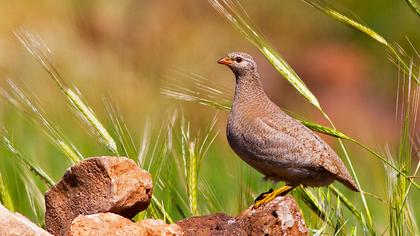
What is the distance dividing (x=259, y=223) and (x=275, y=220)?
0.14 feet

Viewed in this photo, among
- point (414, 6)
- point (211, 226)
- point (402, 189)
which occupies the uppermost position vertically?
point (414, 6)

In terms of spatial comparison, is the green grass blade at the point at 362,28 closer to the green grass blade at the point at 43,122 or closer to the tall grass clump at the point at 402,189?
the tall grass clump at the point at 402,189

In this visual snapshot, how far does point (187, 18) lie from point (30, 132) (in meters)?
3.60

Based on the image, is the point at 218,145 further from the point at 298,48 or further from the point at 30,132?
the point at 298,48

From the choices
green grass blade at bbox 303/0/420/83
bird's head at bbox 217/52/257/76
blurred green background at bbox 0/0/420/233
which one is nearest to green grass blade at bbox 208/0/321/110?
green grass blade at bbox 303/0/420/83

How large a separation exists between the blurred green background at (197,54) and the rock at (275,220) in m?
2.75

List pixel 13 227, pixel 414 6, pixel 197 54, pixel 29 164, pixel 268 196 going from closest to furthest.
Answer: pixel 13 227 → pixel 414 6 → pixel 29 164 → pixel 268 196 → pixel 197 54

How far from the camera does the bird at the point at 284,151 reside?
423 centimetres

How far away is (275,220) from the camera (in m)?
3.65

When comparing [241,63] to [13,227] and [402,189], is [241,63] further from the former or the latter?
[13,227]

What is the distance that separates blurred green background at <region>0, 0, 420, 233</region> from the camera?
27.1 feet

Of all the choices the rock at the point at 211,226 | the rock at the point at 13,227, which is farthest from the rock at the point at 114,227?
the rock at the point at 211,226

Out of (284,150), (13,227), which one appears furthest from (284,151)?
(13,227)

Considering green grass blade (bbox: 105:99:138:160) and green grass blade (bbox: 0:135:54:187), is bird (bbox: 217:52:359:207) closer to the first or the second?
green grass blade (bbox: 105:99:138:160)
